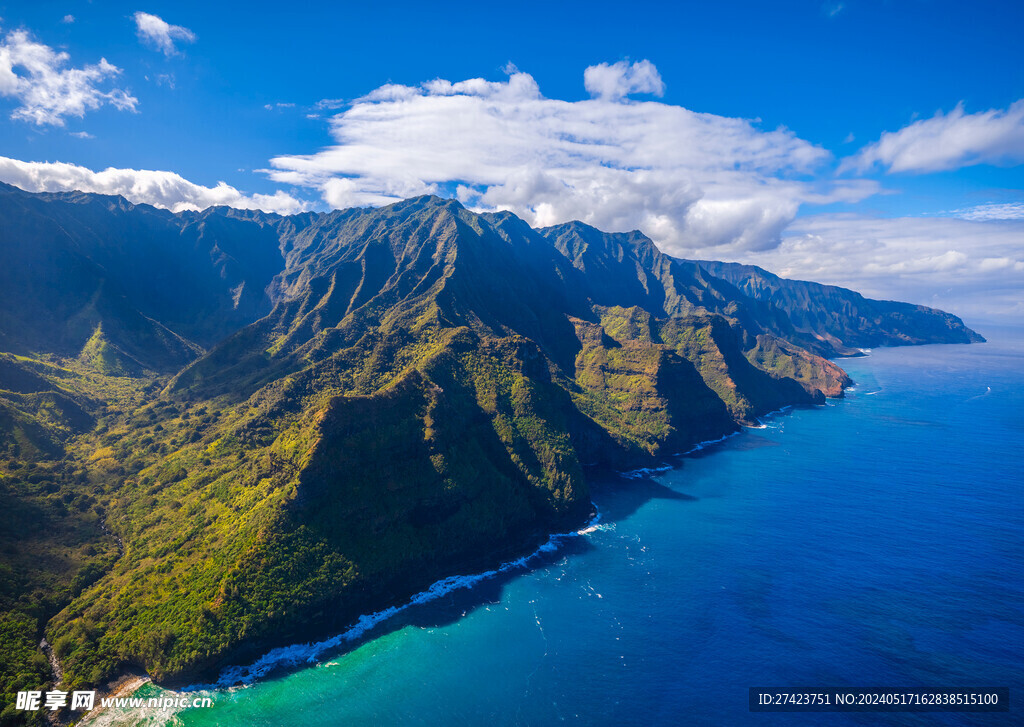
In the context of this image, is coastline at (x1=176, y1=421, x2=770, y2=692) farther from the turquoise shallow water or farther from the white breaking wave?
the turquoise shallow water

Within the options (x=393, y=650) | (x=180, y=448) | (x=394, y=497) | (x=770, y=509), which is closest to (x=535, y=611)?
(x=393, y=650)

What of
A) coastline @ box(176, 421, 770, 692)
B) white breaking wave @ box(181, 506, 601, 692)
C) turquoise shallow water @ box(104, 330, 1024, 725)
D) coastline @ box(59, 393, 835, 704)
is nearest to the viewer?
turquoise shallow water @ box(104, 330, 1024, 725)

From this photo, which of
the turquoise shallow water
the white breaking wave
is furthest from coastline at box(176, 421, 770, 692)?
the turquoise shallow water

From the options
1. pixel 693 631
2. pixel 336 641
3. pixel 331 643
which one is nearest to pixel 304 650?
pixel 331 643

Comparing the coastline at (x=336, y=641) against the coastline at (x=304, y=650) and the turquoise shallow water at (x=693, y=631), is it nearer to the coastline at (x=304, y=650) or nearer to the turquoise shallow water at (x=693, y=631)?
the coastline at (x=304, y=650)

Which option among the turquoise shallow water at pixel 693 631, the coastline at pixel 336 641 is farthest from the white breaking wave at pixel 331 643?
the turquoise shallow water at pixel 693 631

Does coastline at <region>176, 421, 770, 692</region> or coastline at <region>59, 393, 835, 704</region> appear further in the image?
coastline at <region>176, 421, 770, 692</region>
